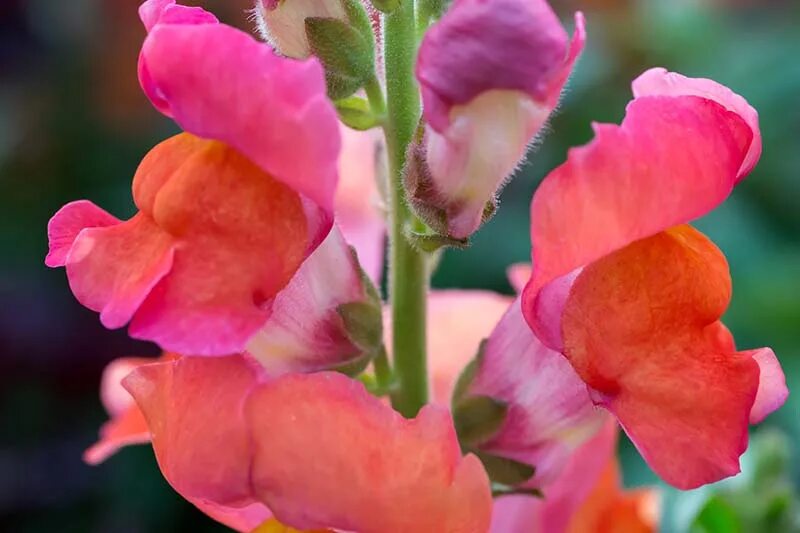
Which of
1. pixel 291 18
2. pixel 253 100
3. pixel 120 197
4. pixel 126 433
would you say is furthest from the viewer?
pixel 120 197

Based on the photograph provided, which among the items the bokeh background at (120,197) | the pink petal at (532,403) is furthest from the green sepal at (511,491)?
the bokeh background at (120,197)

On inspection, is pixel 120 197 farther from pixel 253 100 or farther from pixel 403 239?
pixel 253 100

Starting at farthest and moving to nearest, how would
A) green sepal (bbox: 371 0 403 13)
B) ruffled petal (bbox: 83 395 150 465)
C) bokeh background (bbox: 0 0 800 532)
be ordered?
bokeh background (bbox: 0 0 800 532), ruffled petal (bbox: 83 395 150 465), green sepal (bbox: 371 0 403 13)

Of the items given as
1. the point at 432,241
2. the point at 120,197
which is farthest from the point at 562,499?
the point at 120,197

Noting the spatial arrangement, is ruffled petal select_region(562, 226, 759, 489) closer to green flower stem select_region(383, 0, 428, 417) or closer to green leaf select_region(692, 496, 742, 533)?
green flower stem select_region(383, 0, 428, 417)

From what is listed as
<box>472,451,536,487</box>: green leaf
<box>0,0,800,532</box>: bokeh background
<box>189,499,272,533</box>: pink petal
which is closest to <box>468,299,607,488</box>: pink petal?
<box>472,451,536,487</box>: green leaf
